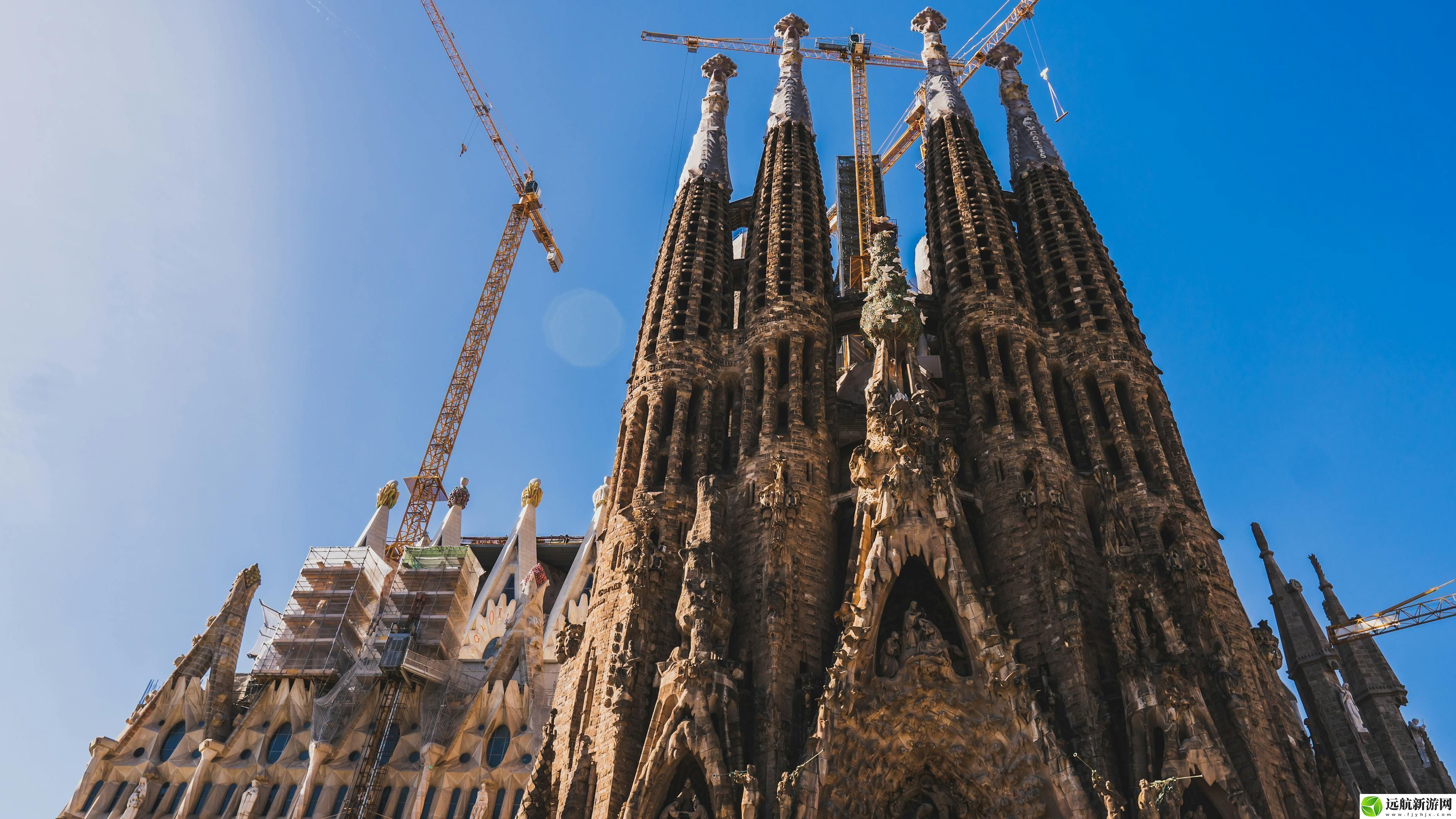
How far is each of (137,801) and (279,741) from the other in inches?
189

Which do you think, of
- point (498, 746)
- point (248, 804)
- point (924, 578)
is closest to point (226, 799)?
point (248, 804)

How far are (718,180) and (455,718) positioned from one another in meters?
23.2

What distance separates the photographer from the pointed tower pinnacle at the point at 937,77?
43.4 metres

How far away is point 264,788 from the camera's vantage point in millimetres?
35281

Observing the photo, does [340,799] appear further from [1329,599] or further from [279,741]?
[1329,599]

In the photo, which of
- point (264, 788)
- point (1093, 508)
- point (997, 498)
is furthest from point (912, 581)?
point (264, 788)

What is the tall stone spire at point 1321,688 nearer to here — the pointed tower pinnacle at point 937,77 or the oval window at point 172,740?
the pointed tower pinnacle at point 937,77

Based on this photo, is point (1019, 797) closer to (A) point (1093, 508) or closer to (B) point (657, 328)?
(A) point (1093, 508)

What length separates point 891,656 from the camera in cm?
2325

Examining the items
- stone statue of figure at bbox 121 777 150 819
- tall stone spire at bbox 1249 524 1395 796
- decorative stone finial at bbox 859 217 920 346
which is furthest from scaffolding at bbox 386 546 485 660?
tall stone spire at bbox 1249 524 1395 796

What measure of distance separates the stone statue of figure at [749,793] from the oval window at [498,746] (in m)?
17.1

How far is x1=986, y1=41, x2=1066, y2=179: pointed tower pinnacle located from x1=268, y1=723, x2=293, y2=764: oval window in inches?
1413

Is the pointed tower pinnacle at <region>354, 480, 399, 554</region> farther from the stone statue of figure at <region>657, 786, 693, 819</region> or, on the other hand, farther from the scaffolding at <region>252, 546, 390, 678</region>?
the stone statue of figure at <region>657, 786, 693, 819</region>
